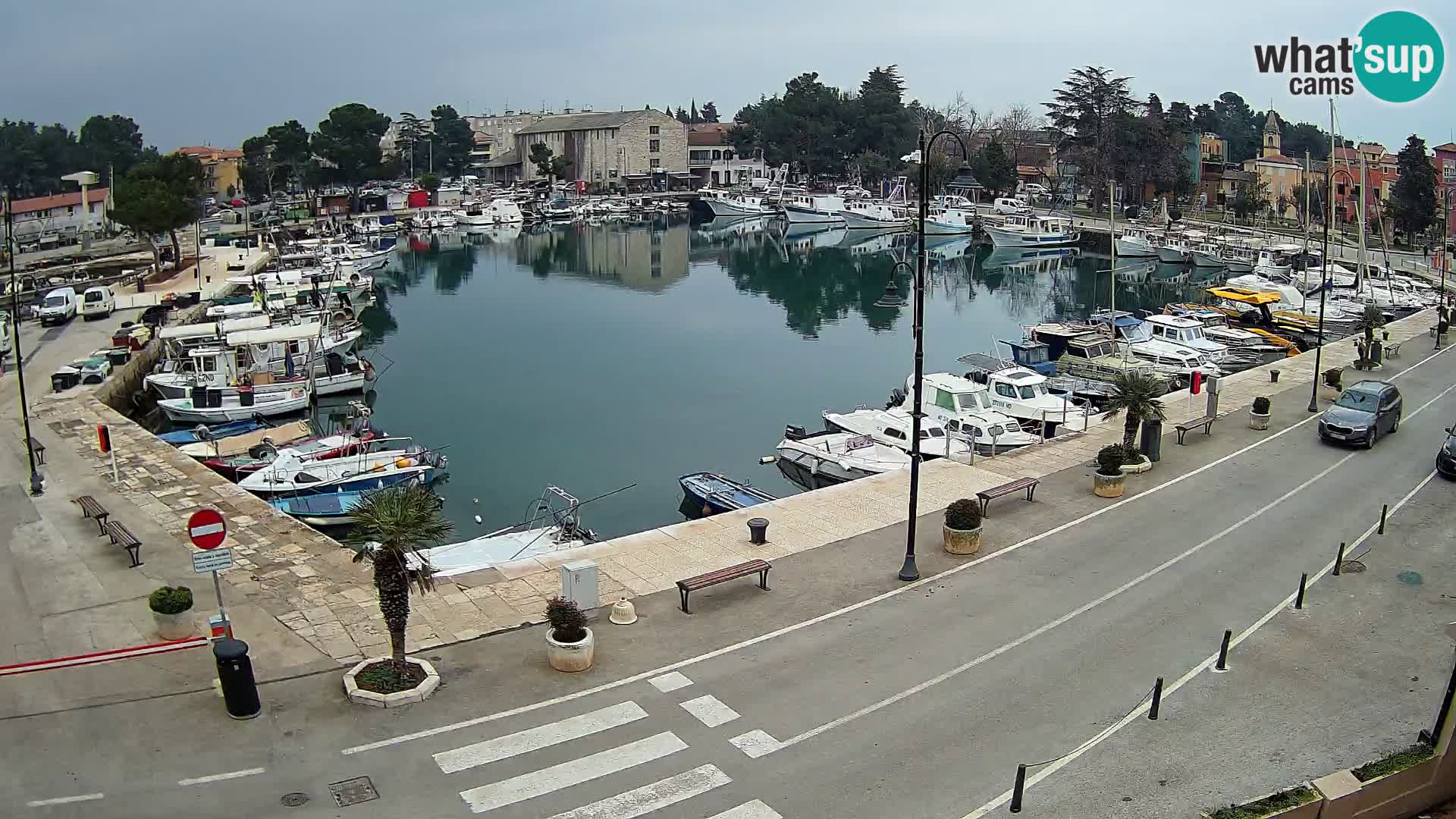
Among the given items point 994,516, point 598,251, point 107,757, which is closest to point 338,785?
point 107,757

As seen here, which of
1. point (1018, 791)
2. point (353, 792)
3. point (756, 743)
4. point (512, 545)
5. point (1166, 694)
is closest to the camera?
point (1018, 791)

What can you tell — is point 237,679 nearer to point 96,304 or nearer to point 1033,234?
point 96,304

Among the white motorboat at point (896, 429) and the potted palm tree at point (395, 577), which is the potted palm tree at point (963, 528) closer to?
the white motorboat at point (896, 429)

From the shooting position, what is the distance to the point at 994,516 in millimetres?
22312

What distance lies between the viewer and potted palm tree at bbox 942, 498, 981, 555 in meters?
19.8

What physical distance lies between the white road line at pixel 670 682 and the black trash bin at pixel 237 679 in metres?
5.01

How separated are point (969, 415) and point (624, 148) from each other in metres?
136

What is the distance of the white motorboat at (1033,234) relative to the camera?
355 ft

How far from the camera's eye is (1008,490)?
22.7 m

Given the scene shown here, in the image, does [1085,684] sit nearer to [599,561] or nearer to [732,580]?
[732,580]

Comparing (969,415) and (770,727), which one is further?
(969,415)

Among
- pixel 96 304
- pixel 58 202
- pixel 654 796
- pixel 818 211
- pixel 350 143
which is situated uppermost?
pixel 350 143

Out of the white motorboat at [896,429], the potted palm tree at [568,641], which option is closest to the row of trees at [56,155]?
the white motorboat at [896,429]

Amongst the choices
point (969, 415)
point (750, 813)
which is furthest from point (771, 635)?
point (969, 415)
